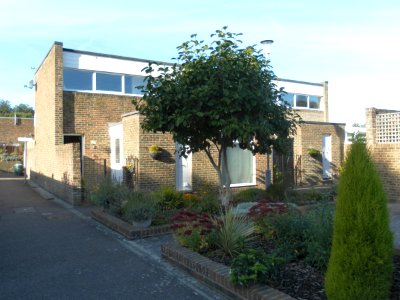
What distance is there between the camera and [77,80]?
1727 centimetres

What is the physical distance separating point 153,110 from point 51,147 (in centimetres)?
1060

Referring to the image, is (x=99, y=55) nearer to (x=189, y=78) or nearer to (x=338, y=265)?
(x=189, y=78)

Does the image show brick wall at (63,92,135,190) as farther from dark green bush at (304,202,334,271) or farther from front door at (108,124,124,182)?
dark green bush at (304,202,334,271)

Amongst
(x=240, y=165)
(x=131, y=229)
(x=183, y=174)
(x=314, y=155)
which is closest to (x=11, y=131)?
(x=314, y=155)

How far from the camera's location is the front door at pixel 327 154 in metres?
20.8

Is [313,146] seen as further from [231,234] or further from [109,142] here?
[231,234]

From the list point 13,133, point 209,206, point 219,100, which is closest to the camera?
point 219,100

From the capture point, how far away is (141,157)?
13.2m

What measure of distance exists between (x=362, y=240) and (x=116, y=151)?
43.4 feet

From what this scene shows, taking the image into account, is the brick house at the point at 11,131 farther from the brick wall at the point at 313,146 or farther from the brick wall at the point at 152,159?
the brick wall at the point at 152,159

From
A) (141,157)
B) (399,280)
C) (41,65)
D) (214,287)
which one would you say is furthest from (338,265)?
(41,65)

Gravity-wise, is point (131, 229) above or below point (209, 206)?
below

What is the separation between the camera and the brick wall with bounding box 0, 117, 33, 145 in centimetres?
4312

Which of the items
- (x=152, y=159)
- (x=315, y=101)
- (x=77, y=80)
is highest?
(x=315, y=101)
